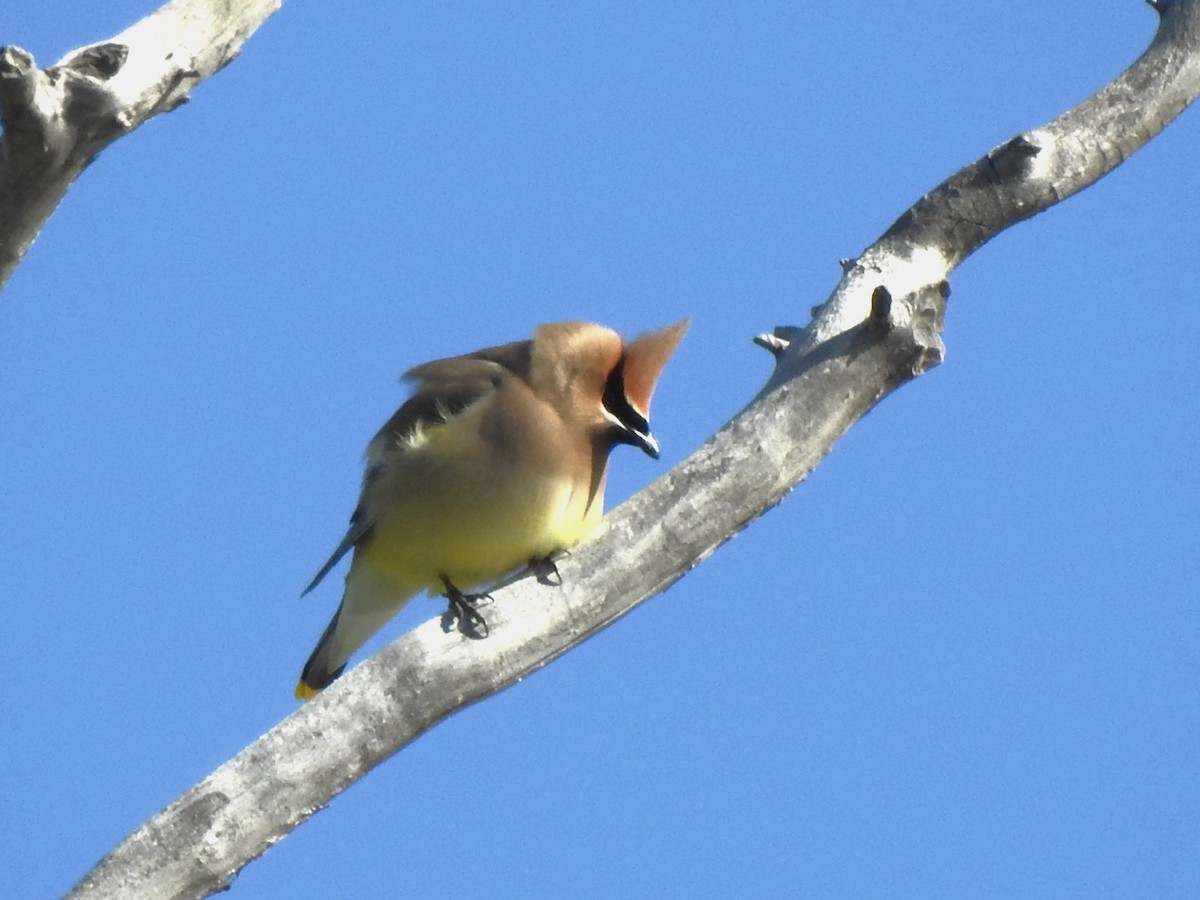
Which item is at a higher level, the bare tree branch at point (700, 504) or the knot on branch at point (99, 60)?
the knot on branch at point (99, 60)

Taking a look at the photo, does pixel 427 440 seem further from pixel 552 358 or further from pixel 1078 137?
pixel 1078 137

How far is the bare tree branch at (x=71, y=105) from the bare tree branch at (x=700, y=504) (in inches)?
47.0

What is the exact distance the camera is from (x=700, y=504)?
175 inches

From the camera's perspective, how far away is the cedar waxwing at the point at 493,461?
207 inches

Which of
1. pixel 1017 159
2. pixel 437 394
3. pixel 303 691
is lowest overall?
pixel 1017 159

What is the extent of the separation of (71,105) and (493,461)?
2.17 m

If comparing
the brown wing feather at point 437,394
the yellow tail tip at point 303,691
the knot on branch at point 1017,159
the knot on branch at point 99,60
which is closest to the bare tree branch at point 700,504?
the knot on branch at point 1017,159

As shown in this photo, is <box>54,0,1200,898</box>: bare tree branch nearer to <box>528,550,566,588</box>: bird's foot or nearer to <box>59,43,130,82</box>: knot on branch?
<box>528,550,566,588</box>: bird's foot

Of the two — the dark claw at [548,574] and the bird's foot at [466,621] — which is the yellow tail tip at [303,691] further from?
the bird's foot at [466,621]

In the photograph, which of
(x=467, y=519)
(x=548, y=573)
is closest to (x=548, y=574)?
(x=548, y=573)

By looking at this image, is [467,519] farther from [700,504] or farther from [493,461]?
[700,504]

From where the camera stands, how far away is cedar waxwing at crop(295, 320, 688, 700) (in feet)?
17.3

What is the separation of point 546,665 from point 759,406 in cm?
94

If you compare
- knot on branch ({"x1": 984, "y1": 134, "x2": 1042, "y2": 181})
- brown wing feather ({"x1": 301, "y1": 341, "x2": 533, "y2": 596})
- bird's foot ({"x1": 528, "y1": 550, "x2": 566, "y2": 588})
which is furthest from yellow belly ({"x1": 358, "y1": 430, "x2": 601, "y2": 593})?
knot on branch ({"x1": 984, "y1": 134, "x2": 1042, "y2": 181})
